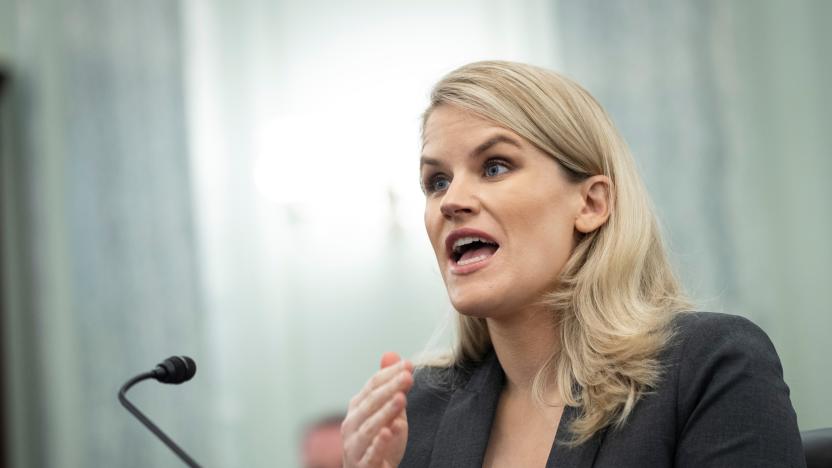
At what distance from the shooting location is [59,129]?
14.2 ft

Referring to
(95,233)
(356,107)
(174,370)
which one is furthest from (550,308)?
(95,233)

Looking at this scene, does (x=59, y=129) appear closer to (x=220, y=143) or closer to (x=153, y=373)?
(x=220, y=143)

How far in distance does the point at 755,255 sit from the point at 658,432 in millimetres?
2231

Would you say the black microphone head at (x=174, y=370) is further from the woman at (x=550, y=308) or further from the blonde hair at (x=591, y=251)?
the blonde hair at (x=591, y=251)

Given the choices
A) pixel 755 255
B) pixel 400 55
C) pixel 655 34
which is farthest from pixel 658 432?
pixel 400 55

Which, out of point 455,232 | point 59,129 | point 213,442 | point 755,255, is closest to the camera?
point 455,232

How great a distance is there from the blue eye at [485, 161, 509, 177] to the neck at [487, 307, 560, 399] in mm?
268

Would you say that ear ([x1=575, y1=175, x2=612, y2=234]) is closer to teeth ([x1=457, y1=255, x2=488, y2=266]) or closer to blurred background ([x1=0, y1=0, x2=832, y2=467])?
teeth ([x1=457, y1=255, x2=488, y2=266])

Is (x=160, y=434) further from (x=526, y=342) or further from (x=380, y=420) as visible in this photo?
(x=526, y=342)

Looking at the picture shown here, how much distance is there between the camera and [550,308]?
1724 mm

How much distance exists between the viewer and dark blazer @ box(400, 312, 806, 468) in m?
1.37

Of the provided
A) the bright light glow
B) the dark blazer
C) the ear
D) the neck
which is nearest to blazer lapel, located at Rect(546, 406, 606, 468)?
the dark blazer

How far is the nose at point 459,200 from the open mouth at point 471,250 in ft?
0.17

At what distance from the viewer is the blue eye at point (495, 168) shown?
5.54 feet
